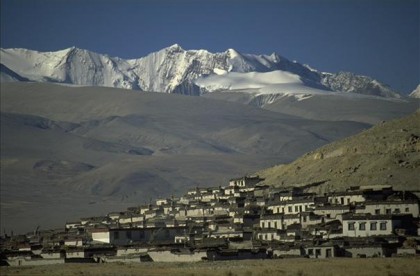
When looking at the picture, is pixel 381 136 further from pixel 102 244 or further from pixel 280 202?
pixel 102 244

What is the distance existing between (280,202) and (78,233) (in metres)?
18.8

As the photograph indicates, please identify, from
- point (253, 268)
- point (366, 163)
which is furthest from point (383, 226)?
point (366, 163)

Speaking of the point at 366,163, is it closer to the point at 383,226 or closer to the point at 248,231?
the point at 248,231

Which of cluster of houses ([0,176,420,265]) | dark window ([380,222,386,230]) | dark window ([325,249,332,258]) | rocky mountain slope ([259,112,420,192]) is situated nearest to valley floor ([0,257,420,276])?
dark window ([325,249,332,258])

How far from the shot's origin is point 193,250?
83.8 meters

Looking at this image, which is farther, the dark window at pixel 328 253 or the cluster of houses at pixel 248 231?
the dark window at pixel 328 253

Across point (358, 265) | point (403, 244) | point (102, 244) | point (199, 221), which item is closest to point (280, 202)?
point (199, 221)

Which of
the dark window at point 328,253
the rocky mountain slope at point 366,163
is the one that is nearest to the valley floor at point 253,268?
the dark window at point 328,253

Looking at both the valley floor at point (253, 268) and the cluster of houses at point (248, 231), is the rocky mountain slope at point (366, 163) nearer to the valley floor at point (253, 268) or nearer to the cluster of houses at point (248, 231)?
the cluster of houses at point (248, 231)

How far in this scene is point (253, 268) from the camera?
239 feet

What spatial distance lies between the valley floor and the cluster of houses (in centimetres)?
495

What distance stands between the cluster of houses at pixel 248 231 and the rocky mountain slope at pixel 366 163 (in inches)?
144

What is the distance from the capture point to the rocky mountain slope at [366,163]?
121562mm

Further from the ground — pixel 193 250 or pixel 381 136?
pixel 381 136
